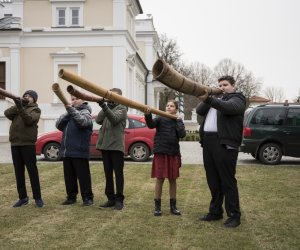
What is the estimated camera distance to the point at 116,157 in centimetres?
776

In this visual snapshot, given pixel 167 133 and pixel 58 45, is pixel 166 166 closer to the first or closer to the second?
pixel 167 133

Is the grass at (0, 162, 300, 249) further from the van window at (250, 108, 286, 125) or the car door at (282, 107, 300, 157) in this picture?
the van window at (250, 108, 286, 125)

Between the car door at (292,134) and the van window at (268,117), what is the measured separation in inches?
8.8

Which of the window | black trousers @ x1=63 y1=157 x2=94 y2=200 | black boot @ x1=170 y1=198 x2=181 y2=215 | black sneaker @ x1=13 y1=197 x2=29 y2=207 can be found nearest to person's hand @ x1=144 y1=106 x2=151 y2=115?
black boot @ x1=170 y1=198 x2=181 y2=215

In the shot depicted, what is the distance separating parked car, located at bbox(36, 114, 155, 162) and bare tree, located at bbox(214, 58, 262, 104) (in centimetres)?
6250

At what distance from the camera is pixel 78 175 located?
315 inches

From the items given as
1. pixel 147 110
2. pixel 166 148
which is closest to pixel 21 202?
pixel 166 148

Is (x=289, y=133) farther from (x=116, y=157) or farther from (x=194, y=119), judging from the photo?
(x=194, y=119)

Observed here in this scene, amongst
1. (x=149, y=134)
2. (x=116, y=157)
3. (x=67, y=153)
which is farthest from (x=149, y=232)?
(x=149, y=134)

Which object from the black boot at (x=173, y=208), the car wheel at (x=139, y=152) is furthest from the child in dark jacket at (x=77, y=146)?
the car wheel at (x=139, y=152)

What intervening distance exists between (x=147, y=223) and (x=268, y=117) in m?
9.33

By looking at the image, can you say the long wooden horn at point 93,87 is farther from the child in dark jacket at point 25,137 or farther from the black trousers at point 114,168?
the child in dark jacket at point 25,137

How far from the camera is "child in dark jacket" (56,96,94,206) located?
25.7ft

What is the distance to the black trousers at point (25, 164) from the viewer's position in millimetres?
7789
